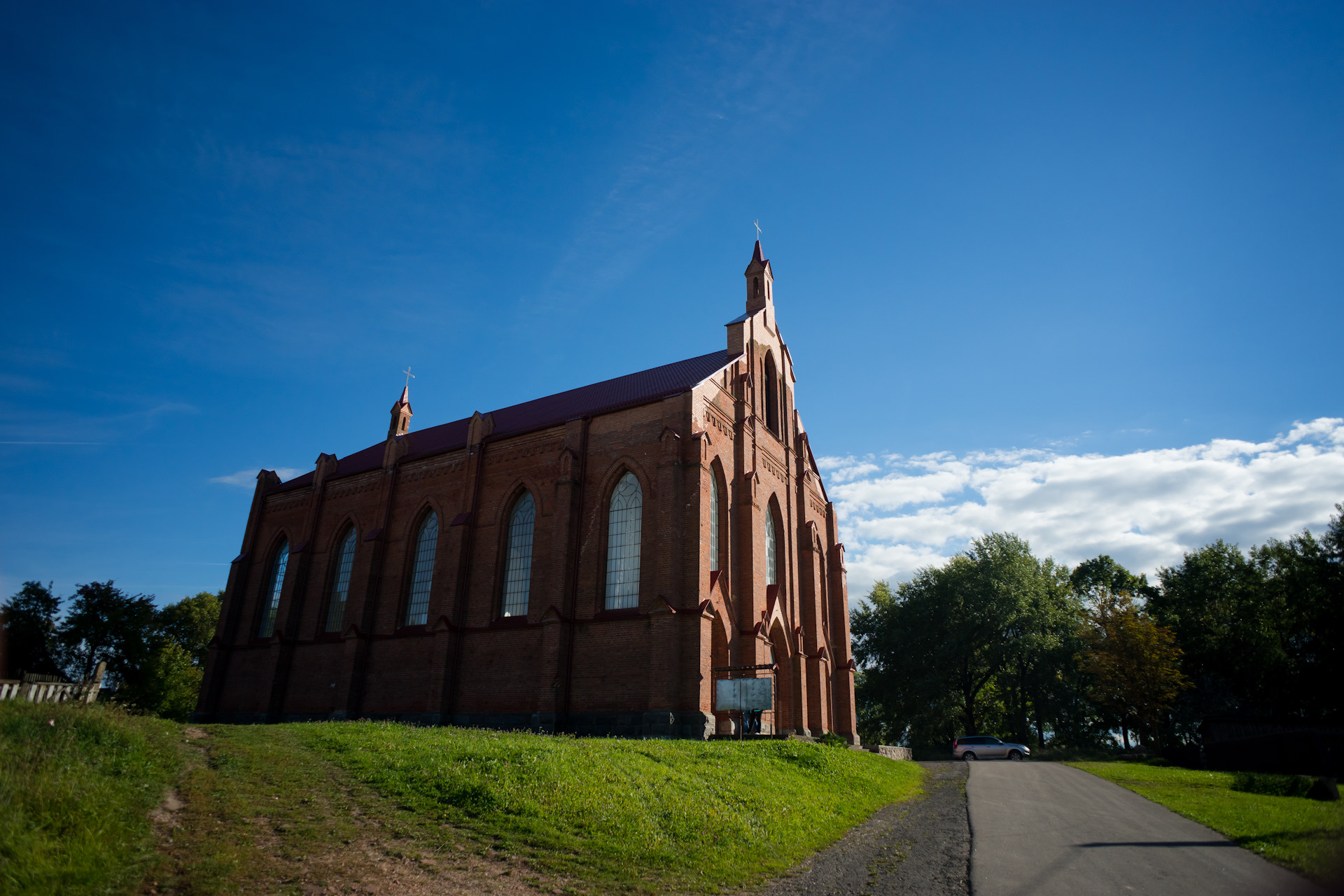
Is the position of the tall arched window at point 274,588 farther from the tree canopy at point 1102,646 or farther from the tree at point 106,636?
the tree canopy at point 1102,646

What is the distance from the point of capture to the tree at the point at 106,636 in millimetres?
40156

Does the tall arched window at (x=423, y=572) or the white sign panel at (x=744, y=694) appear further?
the tall arched window at (x=423, y=572)

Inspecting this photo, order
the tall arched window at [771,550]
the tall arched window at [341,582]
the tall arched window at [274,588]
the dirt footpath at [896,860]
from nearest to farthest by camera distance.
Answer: the dirt footpath at [896,860] → the tall arched window at [771,550] → the tall arched window at [341,582] → the tall arched window at [274,588]

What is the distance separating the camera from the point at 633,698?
72.1 feet

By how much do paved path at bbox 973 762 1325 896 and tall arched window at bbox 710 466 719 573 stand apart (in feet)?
35.2

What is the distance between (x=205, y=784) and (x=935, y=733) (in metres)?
50.3

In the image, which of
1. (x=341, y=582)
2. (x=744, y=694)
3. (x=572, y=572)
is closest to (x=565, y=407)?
(x=572, y=572)

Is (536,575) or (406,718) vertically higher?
(536,575)

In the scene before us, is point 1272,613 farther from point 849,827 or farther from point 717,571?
point 849,827

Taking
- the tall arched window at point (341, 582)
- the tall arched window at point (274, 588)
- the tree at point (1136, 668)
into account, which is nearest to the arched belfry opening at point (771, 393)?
the tall arched window at point (341, 582)

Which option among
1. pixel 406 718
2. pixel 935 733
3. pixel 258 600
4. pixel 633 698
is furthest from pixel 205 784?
pixel 935 733

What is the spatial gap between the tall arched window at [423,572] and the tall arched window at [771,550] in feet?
45.3

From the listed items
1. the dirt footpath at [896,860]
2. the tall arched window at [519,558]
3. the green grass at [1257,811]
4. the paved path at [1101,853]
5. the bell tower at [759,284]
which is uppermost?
the bell tower at [759,284]

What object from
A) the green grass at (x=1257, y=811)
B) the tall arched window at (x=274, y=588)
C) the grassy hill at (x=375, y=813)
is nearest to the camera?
the green grass at (x=1257, y=811)
